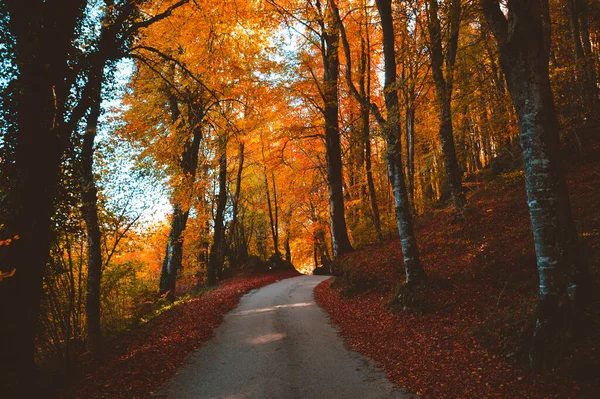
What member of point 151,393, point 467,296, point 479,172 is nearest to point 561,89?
point 479,172

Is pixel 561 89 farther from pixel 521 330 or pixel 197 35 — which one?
pixel 197 35

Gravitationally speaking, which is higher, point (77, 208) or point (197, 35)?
point (197, 35)

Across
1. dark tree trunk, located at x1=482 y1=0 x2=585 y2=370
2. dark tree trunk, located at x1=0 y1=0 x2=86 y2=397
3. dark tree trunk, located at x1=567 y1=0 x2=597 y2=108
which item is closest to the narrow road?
dark tree trunk, located at x1=0 y1=0 x2=86 y2=397

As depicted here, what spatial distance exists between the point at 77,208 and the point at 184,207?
8387mm

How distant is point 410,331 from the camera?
24.1ft

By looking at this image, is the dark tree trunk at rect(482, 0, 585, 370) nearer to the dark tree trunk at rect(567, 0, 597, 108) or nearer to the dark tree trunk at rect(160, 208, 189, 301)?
the dark tree trunk at rect(567, 0, 597, 108)

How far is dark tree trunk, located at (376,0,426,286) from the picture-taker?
28.7ft

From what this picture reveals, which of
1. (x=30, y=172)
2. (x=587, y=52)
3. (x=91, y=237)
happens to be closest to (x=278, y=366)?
(x=30, y=172)

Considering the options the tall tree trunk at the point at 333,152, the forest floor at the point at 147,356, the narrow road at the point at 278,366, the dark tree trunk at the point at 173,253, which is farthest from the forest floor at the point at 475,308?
the dark tree trunk at the point at 173,253

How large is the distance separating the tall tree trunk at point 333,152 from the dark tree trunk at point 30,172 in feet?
37.8

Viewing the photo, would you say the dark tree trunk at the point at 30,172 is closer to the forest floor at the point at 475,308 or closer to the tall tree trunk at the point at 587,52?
the forest floor at the point at 475,308

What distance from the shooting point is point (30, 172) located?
5.14m

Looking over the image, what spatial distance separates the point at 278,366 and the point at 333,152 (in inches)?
479

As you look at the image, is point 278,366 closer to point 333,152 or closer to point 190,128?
point 190,128
